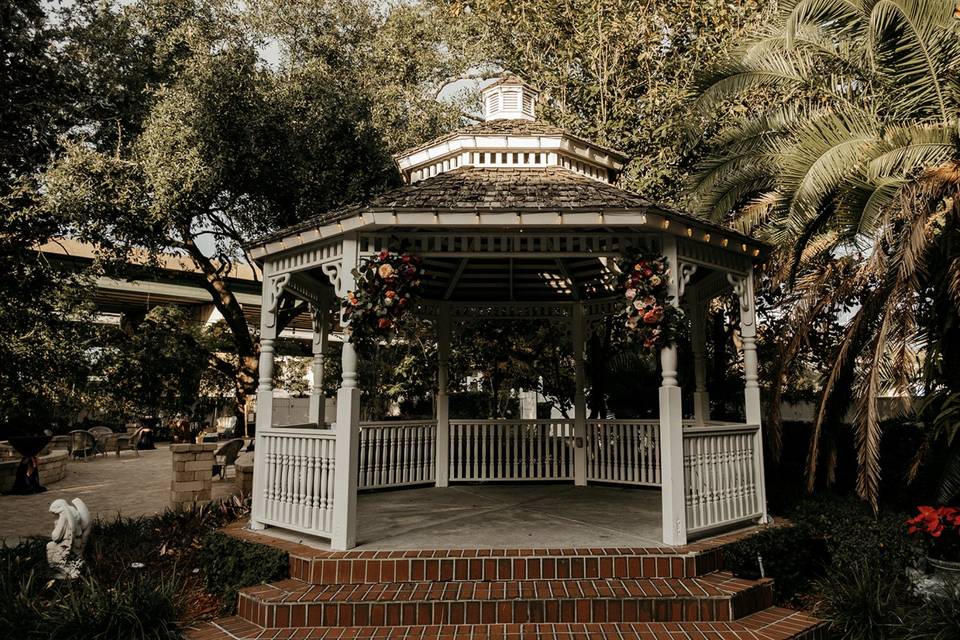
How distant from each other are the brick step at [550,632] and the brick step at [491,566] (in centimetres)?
49

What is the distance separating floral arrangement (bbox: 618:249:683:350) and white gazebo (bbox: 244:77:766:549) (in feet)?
0.42

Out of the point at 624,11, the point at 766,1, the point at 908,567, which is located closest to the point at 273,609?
the point at 908,567

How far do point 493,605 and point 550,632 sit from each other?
0.46 meters

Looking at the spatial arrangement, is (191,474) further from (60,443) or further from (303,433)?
(60,443)

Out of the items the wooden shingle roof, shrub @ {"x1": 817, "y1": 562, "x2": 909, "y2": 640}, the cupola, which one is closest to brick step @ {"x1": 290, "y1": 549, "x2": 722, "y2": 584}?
shrub @ {"x1": 817, "y1": 562, "x2": 909, "y2": 640}

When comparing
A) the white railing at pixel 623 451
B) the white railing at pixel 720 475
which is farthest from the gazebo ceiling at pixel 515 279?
the white railing at pixel 720 475

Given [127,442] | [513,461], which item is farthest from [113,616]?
[127,442]

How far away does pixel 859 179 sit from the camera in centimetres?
759

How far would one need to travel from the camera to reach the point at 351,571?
5.27m

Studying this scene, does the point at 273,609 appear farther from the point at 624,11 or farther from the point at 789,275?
the point at 624,11

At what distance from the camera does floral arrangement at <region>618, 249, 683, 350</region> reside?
5.94 metres

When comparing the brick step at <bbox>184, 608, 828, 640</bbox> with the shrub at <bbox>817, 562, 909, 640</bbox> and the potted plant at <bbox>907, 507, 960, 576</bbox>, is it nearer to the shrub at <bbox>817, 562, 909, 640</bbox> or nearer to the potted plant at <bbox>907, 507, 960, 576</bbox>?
the shrub at <bbox>817, 562, 909, 640</bbox>

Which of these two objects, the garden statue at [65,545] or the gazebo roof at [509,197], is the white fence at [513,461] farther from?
the gazebo roof at [509,197]

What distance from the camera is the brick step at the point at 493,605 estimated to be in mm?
4812
